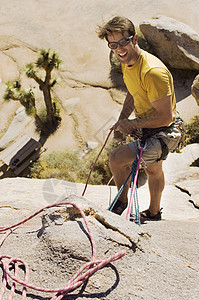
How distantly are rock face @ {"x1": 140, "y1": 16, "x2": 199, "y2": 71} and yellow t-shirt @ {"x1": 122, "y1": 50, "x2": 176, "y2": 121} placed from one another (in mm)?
7780

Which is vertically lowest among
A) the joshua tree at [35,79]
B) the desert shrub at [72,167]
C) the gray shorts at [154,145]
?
the desert shrub at [72,167]

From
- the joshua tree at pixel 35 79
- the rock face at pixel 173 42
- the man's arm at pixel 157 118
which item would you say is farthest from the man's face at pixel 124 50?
the rock face at pixel 173 42

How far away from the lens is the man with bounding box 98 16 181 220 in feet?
8.45

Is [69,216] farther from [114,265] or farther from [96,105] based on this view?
[96,105]

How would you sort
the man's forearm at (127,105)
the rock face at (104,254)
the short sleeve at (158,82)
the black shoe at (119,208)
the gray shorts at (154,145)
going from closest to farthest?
the rock face at (104,254), the short sleeve at (158,82), the gray shorts at (154,145), the black shoe at (119,208), the man's forearm at (127,105)

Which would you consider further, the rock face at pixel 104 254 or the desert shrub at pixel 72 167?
the desert shrub at pixel 72 167

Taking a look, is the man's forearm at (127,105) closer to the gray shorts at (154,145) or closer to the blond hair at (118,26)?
→ the gray shorts at (154,145)

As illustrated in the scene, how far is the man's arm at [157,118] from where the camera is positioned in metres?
2.61

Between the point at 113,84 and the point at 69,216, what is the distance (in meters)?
9.08

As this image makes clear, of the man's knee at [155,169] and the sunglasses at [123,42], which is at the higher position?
the sunglasses at [123,42]

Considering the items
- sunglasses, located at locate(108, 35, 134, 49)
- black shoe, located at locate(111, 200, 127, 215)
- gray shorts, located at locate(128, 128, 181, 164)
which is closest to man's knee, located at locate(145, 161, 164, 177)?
gray shorts, located at locate(128, 128, 181, 164)

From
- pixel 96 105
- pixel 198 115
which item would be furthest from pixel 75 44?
pixel 198 115

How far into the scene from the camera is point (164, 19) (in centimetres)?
1038

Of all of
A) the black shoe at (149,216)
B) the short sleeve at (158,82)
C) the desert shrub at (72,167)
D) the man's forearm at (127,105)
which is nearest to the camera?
the short sleeve at (158,82)
